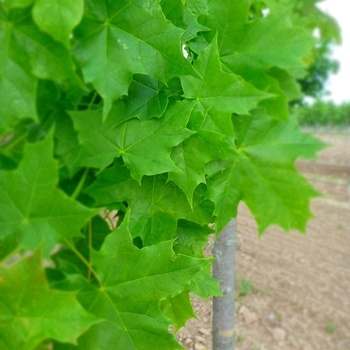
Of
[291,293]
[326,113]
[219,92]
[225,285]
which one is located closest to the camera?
[219,92]

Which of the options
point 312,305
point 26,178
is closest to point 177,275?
point 26,178

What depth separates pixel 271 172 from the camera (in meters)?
0.77

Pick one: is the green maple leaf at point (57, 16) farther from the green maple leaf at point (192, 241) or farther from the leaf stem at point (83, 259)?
the green maple leaf at point (192, 241)

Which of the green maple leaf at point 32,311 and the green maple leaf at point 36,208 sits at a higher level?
the green maple leaf at point 36,208

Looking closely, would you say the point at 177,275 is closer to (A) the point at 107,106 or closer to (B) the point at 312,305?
(A) the point at 107,106

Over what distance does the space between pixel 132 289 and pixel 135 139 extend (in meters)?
0.22

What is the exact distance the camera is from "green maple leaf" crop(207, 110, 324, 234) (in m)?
0.75

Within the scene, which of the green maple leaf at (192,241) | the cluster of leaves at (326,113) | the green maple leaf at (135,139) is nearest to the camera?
the green maple leaf at (135,139)

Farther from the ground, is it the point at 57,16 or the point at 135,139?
the point at 57,16

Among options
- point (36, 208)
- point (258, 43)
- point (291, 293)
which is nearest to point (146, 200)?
point (36, 208)

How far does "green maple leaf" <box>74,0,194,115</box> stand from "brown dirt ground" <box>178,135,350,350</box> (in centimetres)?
63

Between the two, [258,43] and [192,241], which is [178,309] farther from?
[258,43]

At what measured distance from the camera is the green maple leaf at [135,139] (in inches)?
20.4

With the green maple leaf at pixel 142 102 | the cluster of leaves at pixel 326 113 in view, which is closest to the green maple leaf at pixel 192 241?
the green maple leaf at pixel 142 102
